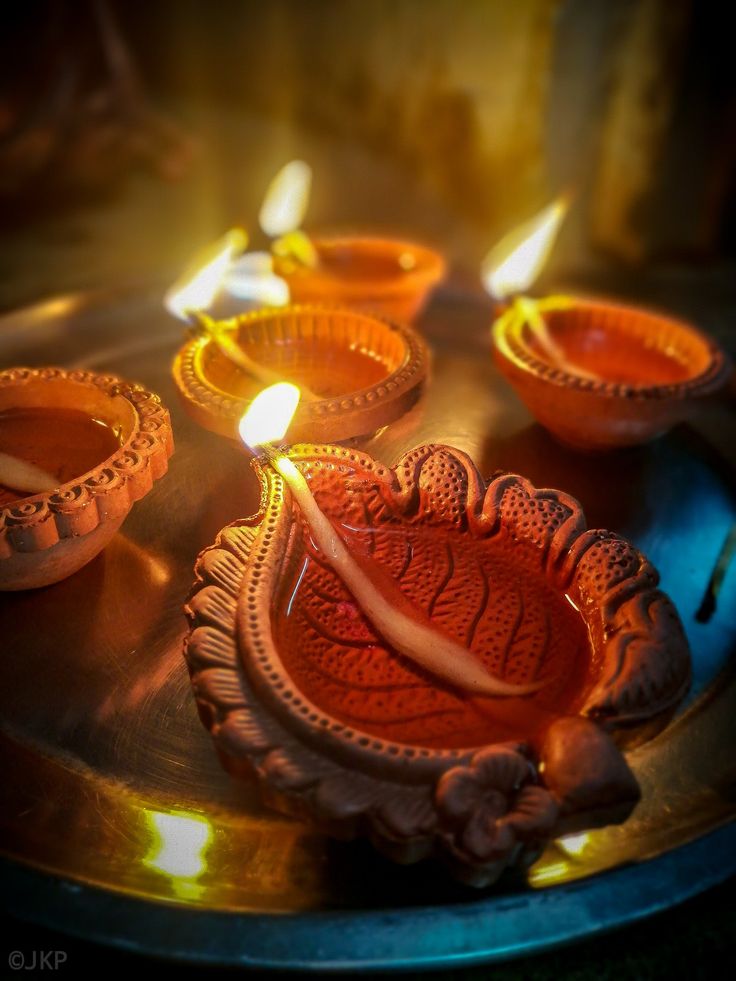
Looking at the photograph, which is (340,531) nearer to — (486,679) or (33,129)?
(486,679)

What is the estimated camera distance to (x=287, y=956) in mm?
962

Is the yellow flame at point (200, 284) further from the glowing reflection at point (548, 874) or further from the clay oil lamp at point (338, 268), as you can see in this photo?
the glowing reflection at point (548, 874)

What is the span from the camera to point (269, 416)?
141 centimetres

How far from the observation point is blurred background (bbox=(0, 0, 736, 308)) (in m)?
3.63

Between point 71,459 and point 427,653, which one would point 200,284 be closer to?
point 71,459

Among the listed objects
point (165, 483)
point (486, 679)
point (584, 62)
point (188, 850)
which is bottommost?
point (188, 850)

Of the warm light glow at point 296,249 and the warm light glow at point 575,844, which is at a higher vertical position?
the warm light glow at point 296,249

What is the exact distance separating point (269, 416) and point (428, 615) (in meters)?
0.47

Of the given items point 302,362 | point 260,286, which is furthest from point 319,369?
point 260,286

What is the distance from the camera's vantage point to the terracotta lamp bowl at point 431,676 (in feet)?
2.98

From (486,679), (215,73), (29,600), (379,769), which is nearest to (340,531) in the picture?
(486,679)

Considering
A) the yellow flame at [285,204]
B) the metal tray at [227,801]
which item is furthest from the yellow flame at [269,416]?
the yellow flame at [285,204]

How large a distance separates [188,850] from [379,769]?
0.38m

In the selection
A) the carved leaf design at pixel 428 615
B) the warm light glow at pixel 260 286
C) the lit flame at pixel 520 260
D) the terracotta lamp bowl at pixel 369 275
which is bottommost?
the carved leaf design at pixel 428 615
